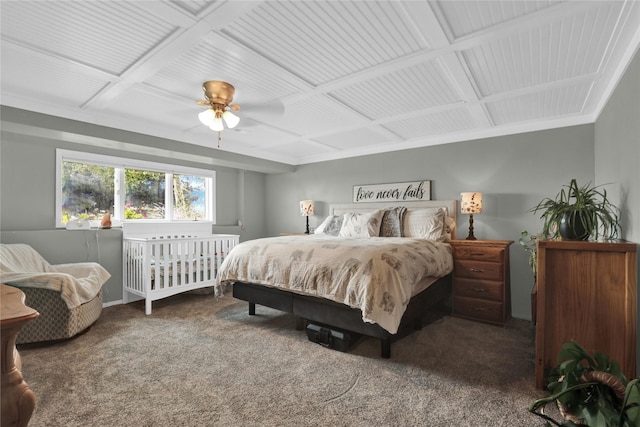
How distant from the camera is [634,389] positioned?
100 cm

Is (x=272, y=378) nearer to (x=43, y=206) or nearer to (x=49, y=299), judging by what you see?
(x=49, y=299)

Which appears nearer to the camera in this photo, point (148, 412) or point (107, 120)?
point (148, 412)

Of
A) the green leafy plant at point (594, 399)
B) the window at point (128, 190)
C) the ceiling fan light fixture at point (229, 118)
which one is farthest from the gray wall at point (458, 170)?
the green leafy plant at point (594, 399)

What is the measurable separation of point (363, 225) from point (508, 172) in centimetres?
176

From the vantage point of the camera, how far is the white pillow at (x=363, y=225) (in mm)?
3807

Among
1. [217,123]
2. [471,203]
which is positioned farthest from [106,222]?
[471,203]

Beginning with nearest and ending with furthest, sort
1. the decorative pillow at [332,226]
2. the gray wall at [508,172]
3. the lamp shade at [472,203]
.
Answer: the gray wall at [508,172], the lamp shade at [472,203], the decorative pillow at [332,226]

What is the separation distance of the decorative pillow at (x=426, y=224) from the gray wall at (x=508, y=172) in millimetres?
358

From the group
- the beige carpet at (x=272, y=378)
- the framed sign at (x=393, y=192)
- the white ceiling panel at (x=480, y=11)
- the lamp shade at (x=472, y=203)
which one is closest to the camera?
the white ceiling panel at (x=480, y=11)

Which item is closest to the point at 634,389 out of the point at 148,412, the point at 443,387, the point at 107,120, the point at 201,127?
the point at 443,387

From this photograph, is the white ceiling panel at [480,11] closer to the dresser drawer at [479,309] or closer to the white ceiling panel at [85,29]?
the white ceiling panel at [85,29]

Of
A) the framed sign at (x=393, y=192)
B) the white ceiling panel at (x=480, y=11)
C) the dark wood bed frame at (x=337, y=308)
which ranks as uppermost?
the white ceiling panel at (x=480, y=11)

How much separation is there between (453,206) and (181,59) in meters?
3.30

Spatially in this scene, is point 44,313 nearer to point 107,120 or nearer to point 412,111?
point 107,120
